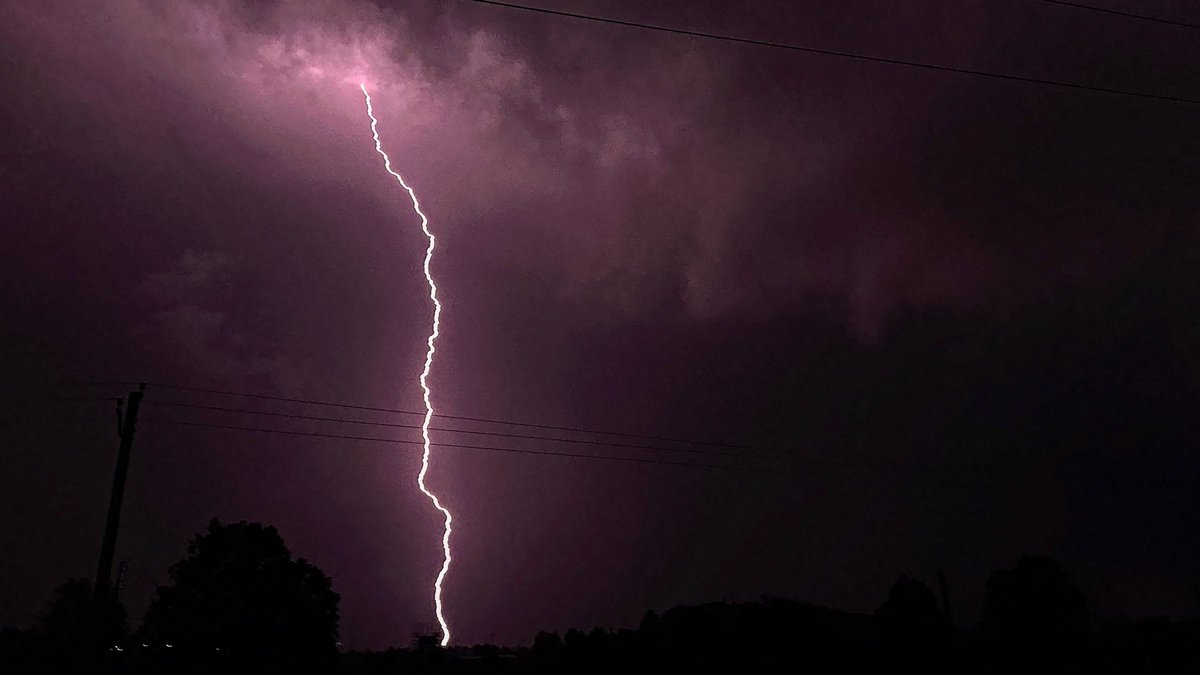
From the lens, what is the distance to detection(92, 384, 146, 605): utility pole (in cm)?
2152

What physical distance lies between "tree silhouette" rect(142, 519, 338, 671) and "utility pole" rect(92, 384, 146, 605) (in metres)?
9.34

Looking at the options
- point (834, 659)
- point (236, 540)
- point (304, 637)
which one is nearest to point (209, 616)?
point (236, 540)

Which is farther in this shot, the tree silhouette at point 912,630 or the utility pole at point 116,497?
the tree silhouette at point 912,630

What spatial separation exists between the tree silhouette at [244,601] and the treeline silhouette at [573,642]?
2.1 inches

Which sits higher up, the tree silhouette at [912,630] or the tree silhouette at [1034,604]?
the tree silhouette at [1034,604]

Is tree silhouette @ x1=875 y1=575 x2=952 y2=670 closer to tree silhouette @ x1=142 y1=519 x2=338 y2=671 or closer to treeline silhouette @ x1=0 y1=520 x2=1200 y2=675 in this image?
treeline silhouette @ x1=0 y1=520 x2=1200 y2=675

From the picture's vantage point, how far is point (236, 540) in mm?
36969

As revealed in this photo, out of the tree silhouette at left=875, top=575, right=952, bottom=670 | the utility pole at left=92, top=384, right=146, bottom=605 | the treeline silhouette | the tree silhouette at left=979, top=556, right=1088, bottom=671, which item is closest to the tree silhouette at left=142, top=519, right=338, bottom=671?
the treeline silhouette

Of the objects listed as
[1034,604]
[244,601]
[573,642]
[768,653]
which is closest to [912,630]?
[768,653]

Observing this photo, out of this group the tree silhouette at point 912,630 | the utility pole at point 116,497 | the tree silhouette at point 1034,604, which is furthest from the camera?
the tree silhouette at point 1034,604

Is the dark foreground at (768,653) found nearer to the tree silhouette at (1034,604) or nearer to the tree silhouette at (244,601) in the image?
the tree silhouette at (244,601)

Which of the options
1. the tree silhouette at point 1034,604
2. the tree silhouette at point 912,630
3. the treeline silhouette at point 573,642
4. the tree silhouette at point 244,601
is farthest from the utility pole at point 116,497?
the tree silhouette at point 1034,604

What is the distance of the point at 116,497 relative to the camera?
875 inches

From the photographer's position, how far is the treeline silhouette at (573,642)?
1039 inches
